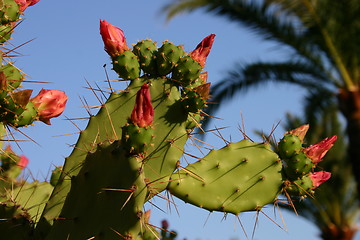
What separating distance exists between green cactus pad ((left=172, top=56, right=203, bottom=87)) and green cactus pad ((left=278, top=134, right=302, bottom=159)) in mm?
465

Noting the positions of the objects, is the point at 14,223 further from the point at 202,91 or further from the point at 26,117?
the point at 202,91

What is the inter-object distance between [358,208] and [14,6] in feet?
33.4

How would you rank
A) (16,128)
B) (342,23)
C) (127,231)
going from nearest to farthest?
(127,231) < (16,128) < (342,23)

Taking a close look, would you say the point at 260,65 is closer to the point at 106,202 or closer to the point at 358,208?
the point at 358,208

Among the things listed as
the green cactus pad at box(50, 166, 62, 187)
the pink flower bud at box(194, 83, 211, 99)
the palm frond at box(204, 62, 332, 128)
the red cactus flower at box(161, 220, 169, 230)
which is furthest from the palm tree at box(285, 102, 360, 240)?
the pink flower bud at box(194, 83, 211, 99)

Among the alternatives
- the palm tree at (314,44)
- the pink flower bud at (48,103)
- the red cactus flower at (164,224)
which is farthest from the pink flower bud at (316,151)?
the palm tree at (314,44)

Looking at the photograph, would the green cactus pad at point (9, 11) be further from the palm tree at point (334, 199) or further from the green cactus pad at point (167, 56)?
the palm tree at point (334, 199)

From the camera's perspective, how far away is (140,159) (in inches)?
70.2

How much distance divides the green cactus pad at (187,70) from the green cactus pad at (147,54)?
0.11 metres

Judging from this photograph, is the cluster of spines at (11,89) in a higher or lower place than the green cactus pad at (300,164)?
higher

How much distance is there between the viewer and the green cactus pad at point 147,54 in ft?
7.42

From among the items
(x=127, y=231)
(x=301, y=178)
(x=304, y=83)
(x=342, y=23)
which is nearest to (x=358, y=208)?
(x=304, y=83)

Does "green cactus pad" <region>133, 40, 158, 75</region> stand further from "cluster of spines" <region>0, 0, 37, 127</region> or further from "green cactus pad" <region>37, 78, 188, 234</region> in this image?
"cluster of spines" <region>0, 0, 37, 127</region>

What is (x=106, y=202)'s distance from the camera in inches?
71.8
